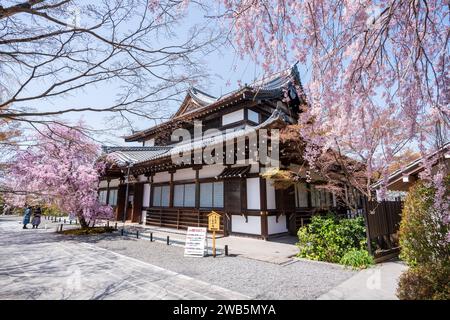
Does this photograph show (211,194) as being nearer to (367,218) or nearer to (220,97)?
(220,97)

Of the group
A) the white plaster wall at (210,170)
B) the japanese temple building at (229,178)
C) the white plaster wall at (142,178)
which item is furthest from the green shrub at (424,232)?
the white plaster wall at (142,178)

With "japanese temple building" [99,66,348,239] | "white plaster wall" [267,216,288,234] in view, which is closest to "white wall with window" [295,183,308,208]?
"japanese temple building" [99,66,348,239]

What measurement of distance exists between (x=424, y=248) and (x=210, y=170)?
9092 millimetres

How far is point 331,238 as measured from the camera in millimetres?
6617

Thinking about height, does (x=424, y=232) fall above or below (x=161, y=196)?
below

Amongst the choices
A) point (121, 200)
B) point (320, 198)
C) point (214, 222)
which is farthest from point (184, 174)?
point (320, 198)

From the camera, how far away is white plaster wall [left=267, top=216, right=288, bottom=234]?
10136 mm

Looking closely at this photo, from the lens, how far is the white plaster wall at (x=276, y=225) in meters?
10.1

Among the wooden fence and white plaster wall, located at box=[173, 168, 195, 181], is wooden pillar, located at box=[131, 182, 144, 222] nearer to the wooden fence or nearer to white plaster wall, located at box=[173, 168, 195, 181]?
white plaster wall, located at box=[173, 168, 195, 181]

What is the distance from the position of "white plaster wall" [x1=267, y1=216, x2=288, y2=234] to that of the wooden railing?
2067 mm

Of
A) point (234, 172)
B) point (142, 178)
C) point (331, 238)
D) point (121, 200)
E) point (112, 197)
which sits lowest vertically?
point (331, 238)

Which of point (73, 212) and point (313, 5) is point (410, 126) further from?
point (73, 212)
